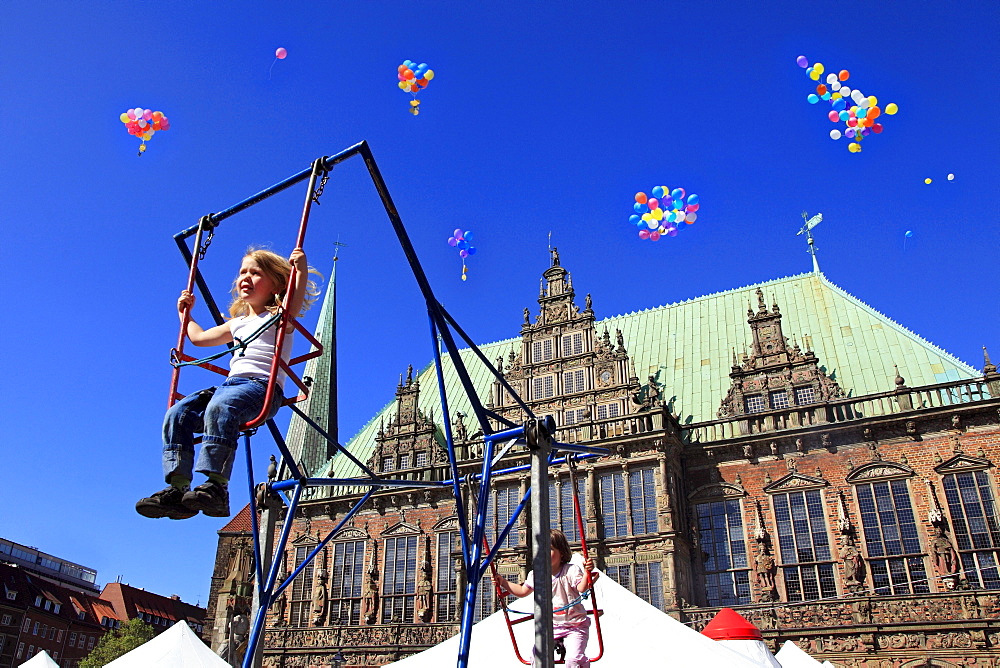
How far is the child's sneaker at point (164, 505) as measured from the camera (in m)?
3.66

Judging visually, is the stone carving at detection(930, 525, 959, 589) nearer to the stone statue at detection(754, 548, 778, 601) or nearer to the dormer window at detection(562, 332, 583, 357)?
the stone statue at detection(754, 548, 778, 601)

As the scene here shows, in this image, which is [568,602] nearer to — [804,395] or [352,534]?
[804,395]

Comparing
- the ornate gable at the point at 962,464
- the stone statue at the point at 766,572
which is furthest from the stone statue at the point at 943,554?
the stone statue at the point at 766,572

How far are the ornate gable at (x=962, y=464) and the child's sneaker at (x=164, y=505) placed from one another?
20.2 metres

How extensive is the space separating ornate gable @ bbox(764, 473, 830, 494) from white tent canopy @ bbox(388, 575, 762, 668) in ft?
40.4

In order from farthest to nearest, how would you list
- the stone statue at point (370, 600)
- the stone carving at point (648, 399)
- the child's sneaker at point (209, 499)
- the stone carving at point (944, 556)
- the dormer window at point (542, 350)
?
the dormer window at point (542, 350), the stone statue at point (370, 600), the stone carving at point (648, 399), the stone carving at point (944, 556), the child's sneaker at point (209, 499)

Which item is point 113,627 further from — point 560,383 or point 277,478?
point 277,478

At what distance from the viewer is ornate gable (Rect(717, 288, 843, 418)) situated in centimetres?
2172

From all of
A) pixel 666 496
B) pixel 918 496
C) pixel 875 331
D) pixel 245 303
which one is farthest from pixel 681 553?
pixel 245 303

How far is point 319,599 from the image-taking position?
2548 cm

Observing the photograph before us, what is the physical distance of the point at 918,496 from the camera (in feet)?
61.5

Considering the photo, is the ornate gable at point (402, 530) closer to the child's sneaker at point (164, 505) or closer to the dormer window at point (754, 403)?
the dormer window at point (754, 403)

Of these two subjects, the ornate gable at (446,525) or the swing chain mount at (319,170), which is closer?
the swing chain mount at (319,170)

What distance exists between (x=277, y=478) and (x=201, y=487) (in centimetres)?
321
